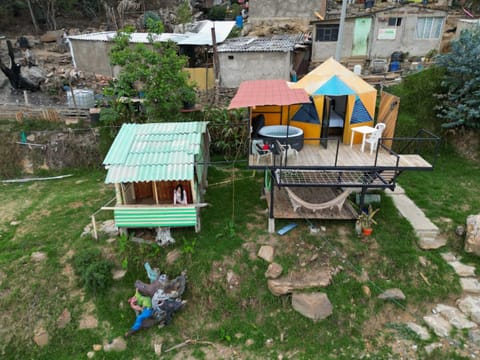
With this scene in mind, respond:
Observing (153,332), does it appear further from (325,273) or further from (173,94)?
(173,94)

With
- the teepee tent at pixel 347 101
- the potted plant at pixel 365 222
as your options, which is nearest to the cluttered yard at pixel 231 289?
the potted plant at pixel 365 222

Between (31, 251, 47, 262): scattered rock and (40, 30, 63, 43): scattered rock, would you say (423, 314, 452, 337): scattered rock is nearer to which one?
(31, 251, 47, 262): scattered rock

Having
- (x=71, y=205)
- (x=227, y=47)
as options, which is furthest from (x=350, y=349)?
(x=227, y=47)

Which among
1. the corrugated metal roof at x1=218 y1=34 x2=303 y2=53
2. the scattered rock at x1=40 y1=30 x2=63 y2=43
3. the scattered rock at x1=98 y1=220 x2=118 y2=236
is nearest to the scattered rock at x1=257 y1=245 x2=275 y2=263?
the scattered rock at x1=98 y1=220 x2=118 y2=236

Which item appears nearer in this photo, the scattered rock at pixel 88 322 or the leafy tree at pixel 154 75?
the scattered rock at pixel 88 322

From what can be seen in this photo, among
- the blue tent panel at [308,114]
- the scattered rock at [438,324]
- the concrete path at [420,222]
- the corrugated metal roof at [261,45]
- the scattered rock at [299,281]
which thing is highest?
the corrugated metal roof at [261,45]

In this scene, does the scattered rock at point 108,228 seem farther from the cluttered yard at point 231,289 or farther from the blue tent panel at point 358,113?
the blue tent panel at point 358,113

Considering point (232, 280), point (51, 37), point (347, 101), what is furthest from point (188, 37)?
point (232, 280)
